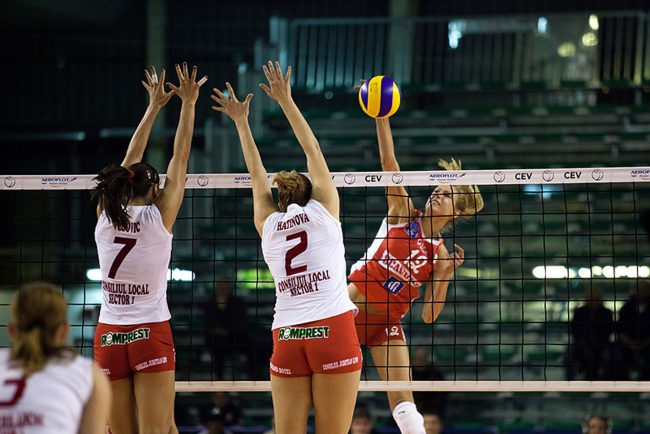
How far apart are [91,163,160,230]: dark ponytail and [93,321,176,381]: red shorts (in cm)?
64

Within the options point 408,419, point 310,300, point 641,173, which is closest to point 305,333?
A: point 310,300

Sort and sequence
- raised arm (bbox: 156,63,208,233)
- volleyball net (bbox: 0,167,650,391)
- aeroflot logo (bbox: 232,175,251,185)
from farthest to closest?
volleyball net (bbox: 0,167,650,391), aeroflot logo (bbox: 232,175,251,185), raised arm (bbox: 156,63,208,233)

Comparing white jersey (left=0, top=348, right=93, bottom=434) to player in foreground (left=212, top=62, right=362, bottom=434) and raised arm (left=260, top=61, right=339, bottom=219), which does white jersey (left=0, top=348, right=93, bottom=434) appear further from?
raised arm (left=260, top=61, right=339, bottom=219)

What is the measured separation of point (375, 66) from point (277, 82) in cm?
1365

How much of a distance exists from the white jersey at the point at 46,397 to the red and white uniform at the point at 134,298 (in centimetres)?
211

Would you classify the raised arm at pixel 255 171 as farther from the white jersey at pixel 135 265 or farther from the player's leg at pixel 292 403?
the player's leg at pixel 292 403

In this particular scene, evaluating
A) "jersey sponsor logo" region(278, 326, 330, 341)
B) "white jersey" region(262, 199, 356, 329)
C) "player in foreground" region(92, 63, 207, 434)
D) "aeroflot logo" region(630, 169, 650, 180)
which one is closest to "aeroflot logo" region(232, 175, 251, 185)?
"player in foreground" region(92, 63, 207, 434)

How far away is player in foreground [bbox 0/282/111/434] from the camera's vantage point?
3812 mm

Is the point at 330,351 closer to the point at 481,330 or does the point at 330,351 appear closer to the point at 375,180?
the point at 375,180

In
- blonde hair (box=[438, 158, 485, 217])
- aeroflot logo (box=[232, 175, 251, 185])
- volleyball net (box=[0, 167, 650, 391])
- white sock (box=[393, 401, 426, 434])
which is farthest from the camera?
volleyball net (box=[0, 167, 650, 391])

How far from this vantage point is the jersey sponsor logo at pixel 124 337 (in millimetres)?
6109

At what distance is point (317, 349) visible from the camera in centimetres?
582

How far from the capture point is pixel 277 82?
6453mm

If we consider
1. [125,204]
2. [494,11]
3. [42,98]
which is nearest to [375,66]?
[494,11]
